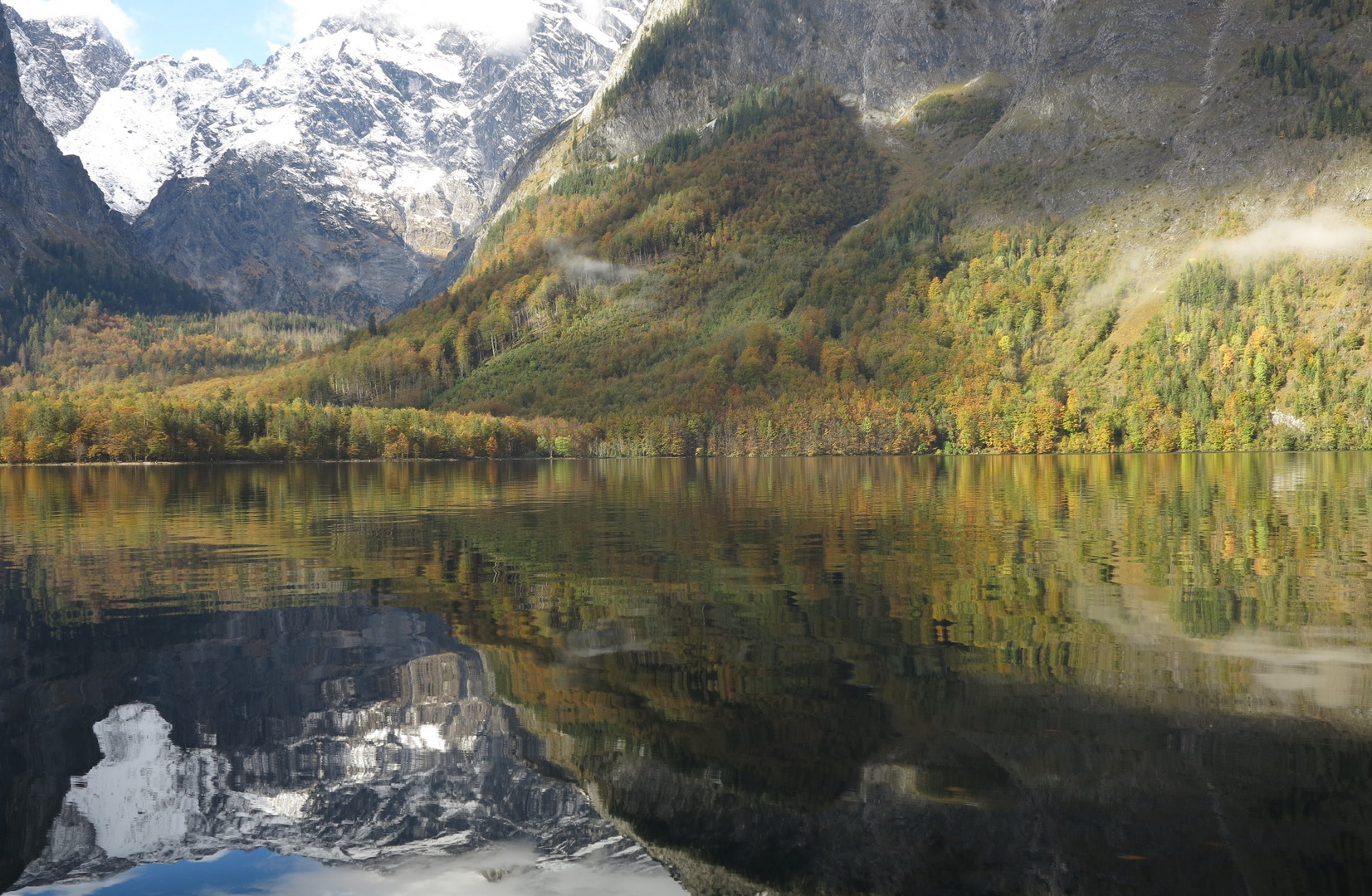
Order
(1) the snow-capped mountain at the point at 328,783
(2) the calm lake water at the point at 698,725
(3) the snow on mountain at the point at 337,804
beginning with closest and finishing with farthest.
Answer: (2) the calm lake water at the point at 698,725
(3) the snow on mountain at the point at 337,804
(1) the snow-capped mountain at the point at 328,783

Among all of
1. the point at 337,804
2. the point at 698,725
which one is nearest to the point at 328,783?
the point at 337,804

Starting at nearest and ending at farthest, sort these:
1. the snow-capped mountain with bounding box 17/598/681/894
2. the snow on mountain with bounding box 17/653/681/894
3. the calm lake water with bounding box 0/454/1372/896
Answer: the calm lake water with bounding box 0/454/1372/896, the snow on mountain with bounding box 17/653/681/894, the snow-capped mountain with bounding box 17/598/681/894

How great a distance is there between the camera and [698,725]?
17.0m

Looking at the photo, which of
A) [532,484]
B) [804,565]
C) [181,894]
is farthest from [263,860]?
[532,484]

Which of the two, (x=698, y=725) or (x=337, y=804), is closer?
(x=337, y=804)

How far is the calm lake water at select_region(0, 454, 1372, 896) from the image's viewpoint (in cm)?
1271

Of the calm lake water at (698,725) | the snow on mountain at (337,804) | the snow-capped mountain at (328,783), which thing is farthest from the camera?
the snow-capped mountain at (328,783)

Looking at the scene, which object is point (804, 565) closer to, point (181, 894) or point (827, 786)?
point (827, 786)

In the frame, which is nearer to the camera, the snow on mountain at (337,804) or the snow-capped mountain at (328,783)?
the snow on mountain at (337,804)

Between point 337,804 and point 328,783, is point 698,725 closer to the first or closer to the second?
point 337,804

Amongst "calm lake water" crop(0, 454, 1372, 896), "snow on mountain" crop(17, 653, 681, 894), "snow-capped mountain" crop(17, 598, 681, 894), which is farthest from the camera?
"snow-capped mountain" crop(17, 598, 681, 894)

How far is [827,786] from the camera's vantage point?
14289 millimetres

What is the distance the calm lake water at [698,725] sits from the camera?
12711 millimetres

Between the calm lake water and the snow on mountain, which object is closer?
the calm lake water
